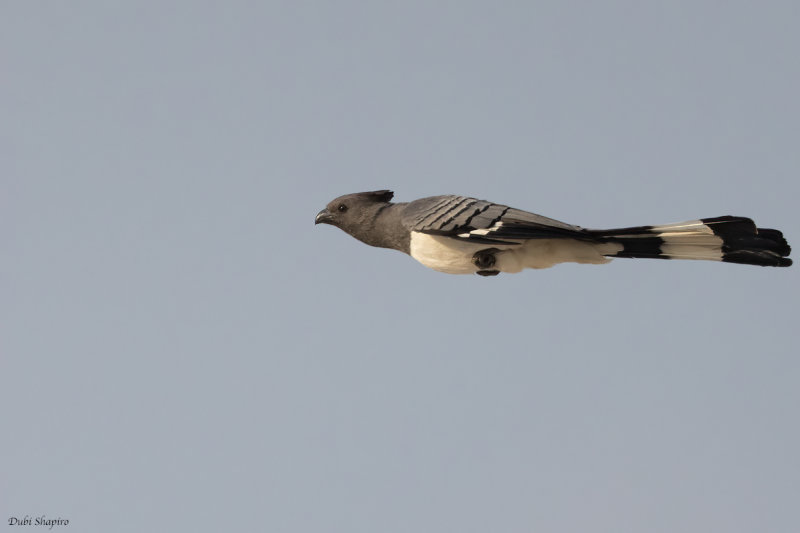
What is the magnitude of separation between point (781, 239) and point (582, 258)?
1960mm

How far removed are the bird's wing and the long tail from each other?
453 millimetres

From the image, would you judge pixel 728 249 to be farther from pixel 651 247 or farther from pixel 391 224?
pixel 391 224

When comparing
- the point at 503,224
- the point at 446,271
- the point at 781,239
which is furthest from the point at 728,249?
the point at 446,271

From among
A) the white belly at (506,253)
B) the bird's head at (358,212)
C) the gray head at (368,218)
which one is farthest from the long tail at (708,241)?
the bird's head at (358,212)

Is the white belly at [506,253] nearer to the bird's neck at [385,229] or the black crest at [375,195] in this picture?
the bird's neck at [385,229]

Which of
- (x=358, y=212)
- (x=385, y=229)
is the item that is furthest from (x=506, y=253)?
(x=358, y=212)

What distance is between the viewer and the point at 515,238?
10.2 m

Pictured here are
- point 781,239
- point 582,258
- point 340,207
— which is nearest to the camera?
point 781,239

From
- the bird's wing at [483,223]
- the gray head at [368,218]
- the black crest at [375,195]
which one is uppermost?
the black crest at [375,195]

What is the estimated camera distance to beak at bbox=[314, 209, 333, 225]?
455 inches

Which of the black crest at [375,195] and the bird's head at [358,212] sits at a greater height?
the black crest at [375,195]

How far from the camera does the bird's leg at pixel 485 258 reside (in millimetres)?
10695

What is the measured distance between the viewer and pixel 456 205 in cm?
1068

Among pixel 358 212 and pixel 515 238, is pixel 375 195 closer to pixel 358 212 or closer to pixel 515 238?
pixel 358 212
